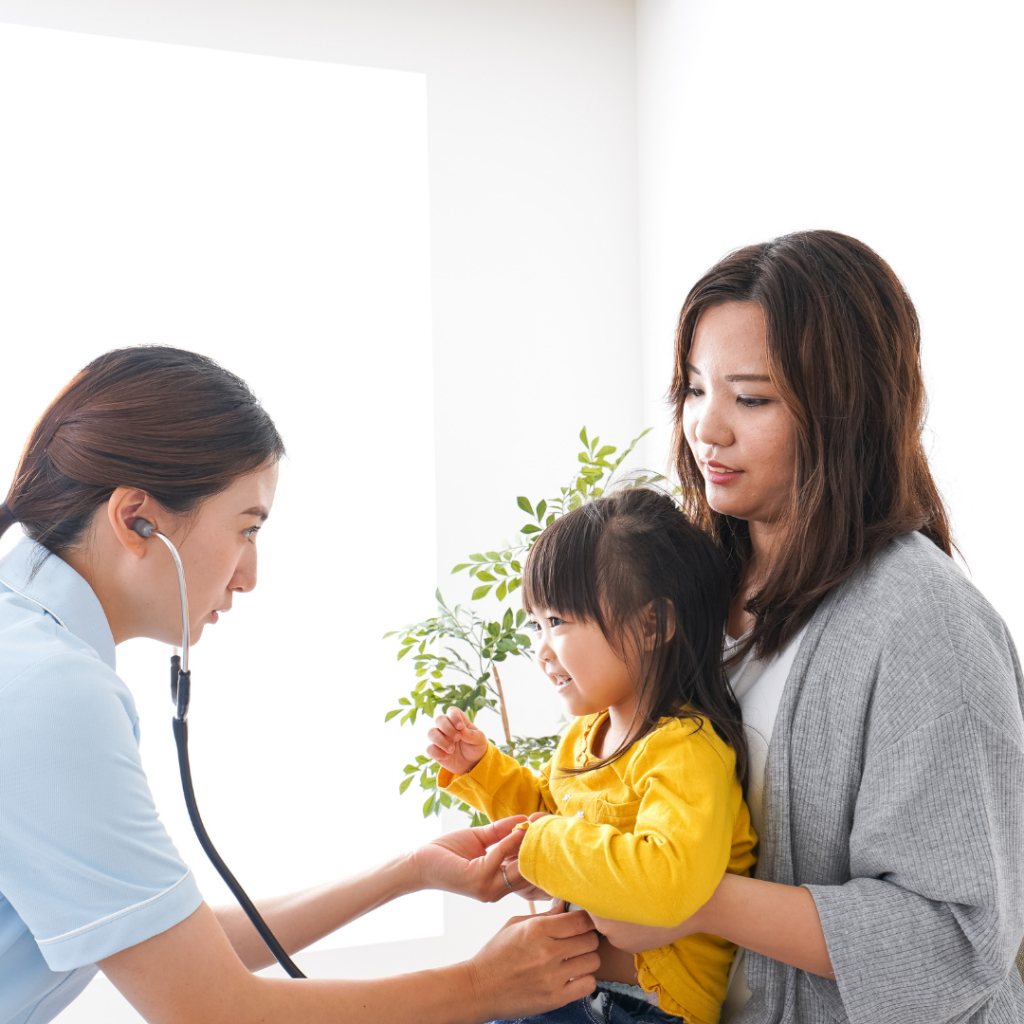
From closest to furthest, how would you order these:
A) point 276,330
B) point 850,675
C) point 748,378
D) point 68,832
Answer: point 68,832, point 850,675, point 748,378, point 276,330

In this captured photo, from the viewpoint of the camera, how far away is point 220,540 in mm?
1081

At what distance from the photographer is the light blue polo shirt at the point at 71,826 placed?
0.84 metres

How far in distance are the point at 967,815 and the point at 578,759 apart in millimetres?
484

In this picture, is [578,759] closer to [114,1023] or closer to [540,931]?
[540,931]

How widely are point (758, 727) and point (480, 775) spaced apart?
40 centimetres

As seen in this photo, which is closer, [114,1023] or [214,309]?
[114,1023]

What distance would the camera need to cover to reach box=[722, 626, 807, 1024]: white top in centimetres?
106

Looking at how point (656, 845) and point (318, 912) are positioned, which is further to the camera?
point (318, 912)

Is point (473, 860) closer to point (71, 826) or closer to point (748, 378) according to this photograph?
point (71, 826)

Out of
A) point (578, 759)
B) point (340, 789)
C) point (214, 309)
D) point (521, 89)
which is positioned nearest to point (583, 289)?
point (521, 89)

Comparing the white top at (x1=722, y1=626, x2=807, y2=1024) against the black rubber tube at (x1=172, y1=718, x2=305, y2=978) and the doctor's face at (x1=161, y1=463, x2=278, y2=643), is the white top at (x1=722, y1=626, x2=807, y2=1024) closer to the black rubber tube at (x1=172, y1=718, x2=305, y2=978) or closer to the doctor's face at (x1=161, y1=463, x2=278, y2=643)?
the black rubber tube at (x1=172, y1=718, x2=305, y2=978)

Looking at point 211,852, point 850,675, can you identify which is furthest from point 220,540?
point 850,675

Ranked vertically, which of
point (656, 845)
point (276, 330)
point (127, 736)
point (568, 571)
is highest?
point (276, 330)

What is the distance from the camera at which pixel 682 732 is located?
3.40ft
